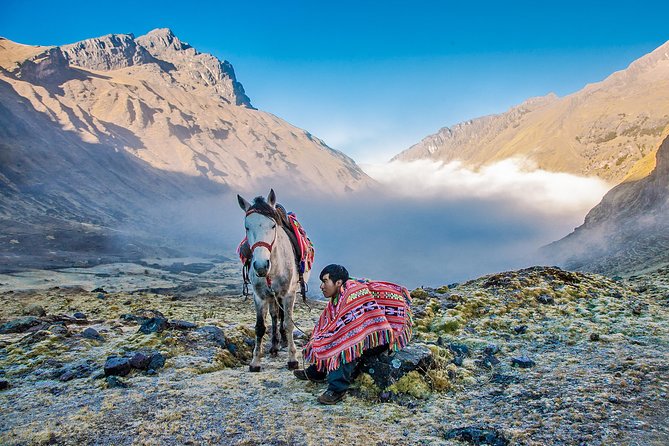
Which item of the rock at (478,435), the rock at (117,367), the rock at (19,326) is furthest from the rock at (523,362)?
the rock at (19,326)

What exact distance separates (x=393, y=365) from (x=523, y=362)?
2352 millimetres

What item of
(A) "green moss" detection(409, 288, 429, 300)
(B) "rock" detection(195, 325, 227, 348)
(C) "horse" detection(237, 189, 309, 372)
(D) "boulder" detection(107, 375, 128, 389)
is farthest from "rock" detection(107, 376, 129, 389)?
(A) "green moss" detection(409, 288, 429, 300)

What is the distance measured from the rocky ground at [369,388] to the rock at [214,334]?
0.04 meters

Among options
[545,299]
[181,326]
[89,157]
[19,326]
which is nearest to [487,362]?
[545,299]

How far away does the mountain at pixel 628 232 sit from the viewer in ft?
118

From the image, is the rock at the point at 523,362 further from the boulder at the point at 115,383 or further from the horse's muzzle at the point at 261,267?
the boulder at the point at 115,383

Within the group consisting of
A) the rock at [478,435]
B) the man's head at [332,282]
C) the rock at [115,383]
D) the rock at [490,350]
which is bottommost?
the rock at [478,435]

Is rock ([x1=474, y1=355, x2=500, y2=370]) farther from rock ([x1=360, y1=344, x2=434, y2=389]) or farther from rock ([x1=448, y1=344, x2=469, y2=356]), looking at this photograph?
rock ([x1=360, y1=344, x2=434, y2=389])

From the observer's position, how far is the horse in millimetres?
6871

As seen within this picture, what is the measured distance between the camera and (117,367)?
20.5 ft

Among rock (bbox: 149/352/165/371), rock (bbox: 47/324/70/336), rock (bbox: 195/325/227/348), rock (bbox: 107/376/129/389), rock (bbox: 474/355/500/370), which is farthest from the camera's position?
rock (bbox: 195/325/227/348)

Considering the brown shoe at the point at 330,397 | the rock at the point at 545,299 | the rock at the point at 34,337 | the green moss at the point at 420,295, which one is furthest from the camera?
the green moss at the point at 420,295

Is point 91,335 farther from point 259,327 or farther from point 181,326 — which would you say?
point 259,327

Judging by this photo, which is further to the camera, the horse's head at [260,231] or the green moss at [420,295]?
the green moss at [420,295]
